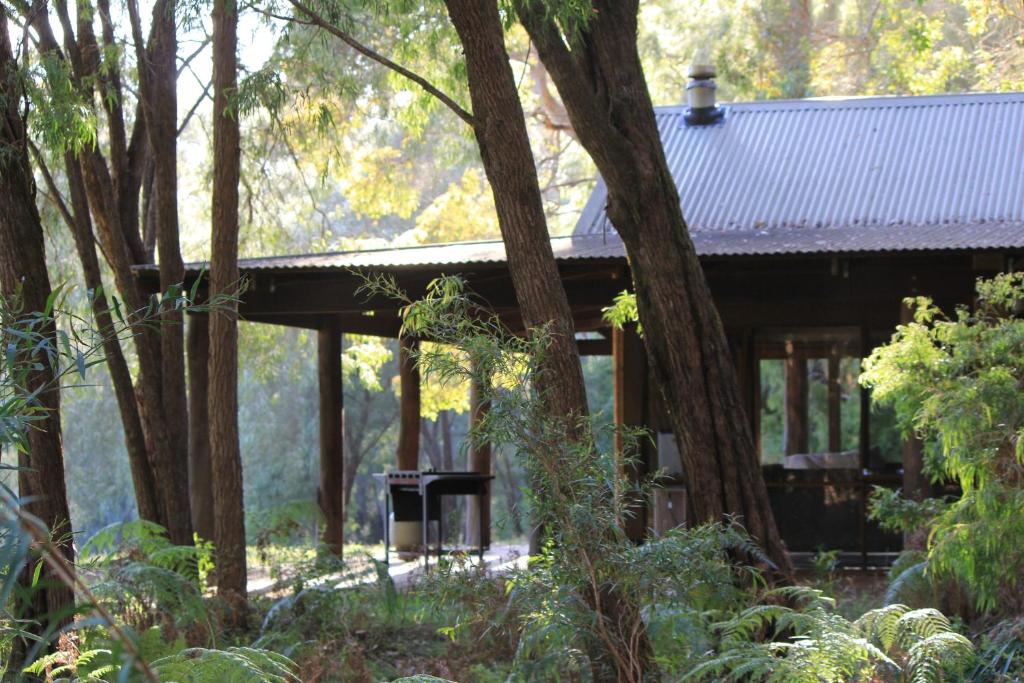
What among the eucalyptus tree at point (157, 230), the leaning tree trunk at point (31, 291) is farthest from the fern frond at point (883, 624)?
the eucalyptus tree at point (157, 230)

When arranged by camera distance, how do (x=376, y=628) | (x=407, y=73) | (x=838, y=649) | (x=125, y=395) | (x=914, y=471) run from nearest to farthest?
(x=838, y=649) → (x=407, y=73) → (x=376, y=628) → (x=125, y=395) → (x=914, y=471)

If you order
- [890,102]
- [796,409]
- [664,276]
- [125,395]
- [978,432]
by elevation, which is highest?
[890,102]

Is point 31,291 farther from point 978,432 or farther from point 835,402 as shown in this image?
point 835,402

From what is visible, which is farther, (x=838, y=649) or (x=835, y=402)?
(x=835, y=402)

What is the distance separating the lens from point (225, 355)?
8.80 meters

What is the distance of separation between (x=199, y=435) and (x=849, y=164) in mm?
6955

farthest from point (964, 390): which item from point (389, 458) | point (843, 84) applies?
point (389, 458)

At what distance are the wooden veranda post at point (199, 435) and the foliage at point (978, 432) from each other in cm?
606

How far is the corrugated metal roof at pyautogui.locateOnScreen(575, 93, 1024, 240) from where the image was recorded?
1147 cm

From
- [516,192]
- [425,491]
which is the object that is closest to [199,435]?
[425,491]

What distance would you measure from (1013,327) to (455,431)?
29106mm

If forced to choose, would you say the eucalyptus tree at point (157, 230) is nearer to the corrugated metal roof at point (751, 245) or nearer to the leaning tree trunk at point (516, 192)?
the corrugated metal roof at point (751, 245)

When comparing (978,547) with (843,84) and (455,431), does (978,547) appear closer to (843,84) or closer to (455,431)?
(843,84)

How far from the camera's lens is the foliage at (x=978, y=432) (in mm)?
5934
